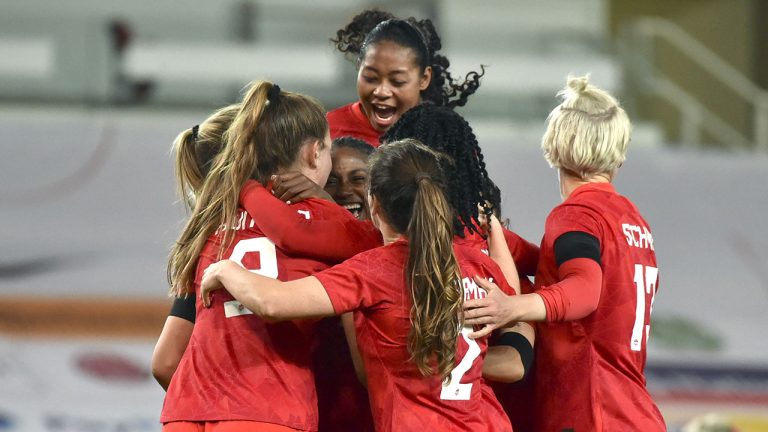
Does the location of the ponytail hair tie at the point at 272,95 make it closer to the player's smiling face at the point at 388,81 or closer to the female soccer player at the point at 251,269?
the female soccer player at the point at 251,269

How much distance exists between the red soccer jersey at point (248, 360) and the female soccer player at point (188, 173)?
8.0 inches

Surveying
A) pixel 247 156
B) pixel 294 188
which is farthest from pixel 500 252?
pixel 247 156

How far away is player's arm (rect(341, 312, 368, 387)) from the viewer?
266 cm

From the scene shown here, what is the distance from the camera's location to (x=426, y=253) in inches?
98.7

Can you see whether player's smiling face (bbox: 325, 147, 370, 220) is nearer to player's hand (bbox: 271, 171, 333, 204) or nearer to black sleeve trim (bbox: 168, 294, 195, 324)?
player's hand (bbox: 271, 171, 333, 204)

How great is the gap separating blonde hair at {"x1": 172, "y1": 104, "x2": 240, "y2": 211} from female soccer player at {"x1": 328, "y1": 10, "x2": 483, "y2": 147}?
484 millimetres

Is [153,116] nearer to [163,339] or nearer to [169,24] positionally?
[169,24]

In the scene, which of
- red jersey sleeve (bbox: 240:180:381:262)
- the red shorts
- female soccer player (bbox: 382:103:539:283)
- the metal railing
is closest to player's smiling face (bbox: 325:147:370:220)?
female soccer player (bbox: 382:103:539:283)

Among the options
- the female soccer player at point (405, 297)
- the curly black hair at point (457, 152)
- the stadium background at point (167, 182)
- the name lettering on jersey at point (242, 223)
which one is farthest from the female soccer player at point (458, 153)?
the stadium background at point (167, 182)

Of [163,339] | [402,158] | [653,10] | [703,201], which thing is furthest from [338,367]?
[653,10]

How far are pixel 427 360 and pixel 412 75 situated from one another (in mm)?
1033

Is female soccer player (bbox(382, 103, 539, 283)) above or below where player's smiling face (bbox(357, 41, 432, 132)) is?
below

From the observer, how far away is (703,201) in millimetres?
8211

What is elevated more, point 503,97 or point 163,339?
point 503,97
